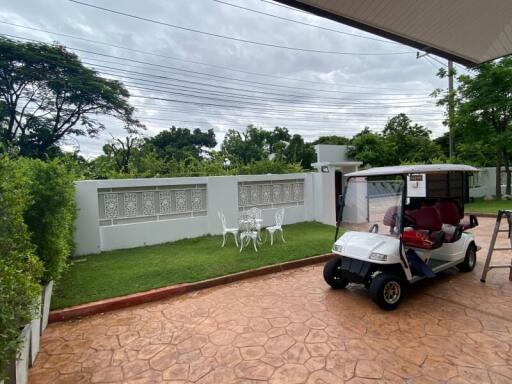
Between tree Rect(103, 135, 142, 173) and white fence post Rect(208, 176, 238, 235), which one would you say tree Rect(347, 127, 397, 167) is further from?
white fence post Rect(208, 176, 238, 235)

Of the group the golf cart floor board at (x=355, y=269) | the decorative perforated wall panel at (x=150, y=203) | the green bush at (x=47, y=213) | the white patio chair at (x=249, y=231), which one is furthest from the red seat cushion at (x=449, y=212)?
the green bush at (x=47, y=213)

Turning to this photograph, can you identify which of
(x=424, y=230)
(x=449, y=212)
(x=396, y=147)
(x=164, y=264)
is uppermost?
(x=396, y=147)

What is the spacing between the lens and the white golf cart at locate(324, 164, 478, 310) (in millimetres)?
3775

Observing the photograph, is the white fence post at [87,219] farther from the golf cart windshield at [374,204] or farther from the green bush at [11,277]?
the golf cart windshield at [374,204]

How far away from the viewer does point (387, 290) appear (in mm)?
3711

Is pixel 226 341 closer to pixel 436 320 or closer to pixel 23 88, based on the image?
pixel 436 320

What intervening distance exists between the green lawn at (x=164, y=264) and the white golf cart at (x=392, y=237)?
1.84 metres

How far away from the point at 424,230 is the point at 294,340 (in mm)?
3018

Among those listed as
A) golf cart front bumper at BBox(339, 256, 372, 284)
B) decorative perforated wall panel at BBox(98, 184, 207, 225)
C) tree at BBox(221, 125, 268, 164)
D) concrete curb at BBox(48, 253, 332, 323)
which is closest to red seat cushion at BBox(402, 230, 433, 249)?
golf cart front bumper at BBox(339, 256, 372, 284)

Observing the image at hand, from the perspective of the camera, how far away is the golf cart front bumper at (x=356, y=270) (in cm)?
380

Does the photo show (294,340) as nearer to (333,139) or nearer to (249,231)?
(249,231)

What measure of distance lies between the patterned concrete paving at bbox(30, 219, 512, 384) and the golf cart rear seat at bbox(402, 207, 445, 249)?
74 centimetres

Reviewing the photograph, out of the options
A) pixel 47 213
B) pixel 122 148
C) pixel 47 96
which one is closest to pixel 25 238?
pixel 47 213

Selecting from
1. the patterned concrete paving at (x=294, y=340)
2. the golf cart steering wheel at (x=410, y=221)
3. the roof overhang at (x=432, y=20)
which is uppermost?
the roof overhang at (x=432, y=20)
